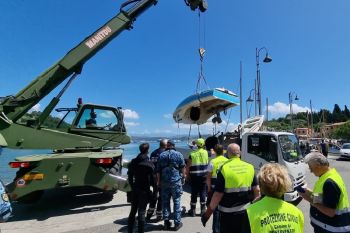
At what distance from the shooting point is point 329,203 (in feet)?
10.4

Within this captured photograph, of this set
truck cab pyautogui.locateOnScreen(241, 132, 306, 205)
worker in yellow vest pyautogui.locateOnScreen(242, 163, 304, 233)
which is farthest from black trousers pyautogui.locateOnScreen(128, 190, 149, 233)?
truck cab pyautogui.locateOnScreen(241, 132, 306, 205)

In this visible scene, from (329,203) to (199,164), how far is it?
4370 mm

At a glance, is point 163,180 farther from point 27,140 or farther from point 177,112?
point 177,112

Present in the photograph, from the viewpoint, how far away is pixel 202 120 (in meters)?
13.4

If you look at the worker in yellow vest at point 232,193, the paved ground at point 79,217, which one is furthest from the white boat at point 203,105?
the worker in yellow vest at point 232,193

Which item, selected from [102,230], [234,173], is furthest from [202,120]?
[234,173]

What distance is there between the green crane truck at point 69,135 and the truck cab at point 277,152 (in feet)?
12.8

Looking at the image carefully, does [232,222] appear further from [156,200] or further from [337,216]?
[156,200]

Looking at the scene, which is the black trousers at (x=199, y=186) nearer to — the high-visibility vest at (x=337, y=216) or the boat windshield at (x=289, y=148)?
the boat windshield at (x=289, y=148)

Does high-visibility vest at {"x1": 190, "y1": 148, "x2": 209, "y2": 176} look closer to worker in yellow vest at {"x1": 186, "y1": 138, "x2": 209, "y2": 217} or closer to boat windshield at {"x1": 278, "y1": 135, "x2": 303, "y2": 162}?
worker in yellow vest at {"x1": 186, "y1": 138, "x2": 209, "y2": 217}

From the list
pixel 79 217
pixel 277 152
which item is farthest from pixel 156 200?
pixel 277 152

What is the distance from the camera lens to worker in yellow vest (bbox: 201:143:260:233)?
157 inches

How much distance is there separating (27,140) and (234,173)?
6.07 meters

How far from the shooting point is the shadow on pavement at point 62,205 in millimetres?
7332
